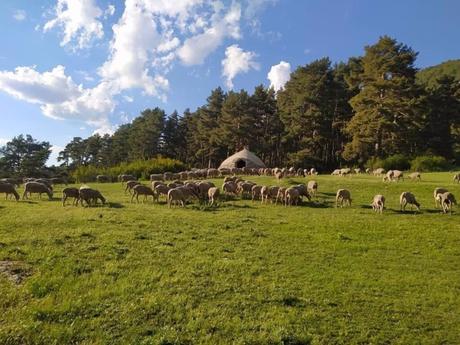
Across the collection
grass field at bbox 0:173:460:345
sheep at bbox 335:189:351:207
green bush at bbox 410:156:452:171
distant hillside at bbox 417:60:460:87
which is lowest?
grass field at bbox 0:173:460:345

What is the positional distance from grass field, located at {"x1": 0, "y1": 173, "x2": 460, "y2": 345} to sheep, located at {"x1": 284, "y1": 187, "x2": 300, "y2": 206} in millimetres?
5368

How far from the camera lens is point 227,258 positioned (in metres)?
12.9

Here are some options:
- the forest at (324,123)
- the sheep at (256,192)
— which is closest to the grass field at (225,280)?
the sheep at (256,192)

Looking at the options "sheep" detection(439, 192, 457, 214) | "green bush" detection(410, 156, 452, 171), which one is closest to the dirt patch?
"sheep" detection(439, 192, 457, 214)

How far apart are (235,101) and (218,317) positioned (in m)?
70.7

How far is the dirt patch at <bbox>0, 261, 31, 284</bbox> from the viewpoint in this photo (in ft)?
34.3

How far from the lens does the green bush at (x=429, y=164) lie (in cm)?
4425

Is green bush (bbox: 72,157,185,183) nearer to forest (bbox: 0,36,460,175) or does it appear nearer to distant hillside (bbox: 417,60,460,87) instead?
forest (bbox: 0,36,460,175)

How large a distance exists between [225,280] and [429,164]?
40.1 meters

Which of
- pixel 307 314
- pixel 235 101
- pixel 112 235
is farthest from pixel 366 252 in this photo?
pixel 235 101

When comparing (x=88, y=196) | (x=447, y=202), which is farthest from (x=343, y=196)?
(x=88, y=196)

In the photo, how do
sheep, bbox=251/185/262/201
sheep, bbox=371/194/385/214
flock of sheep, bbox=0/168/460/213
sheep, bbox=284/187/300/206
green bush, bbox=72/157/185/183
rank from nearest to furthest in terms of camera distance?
sheep, bbox=371/194/385/214, flock of sheep, bbox=0/168/460/213, sheep, bbox=284/187/300/206, sheep, bbox=251/185/262/201, green bush, bbox=72/157/185/183

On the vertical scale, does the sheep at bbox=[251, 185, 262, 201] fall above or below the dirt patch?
above

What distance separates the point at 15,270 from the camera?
10.9m
